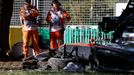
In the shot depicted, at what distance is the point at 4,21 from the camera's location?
680 inches

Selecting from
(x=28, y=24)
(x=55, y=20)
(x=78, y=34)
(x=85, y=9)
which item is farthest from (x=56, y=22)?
(x=85, y=9)

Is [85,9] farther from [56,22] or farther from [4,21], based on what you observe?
[4,21]

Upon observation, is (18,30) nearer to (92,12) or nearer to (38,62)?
(92,12)

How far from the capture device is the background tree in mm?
17000

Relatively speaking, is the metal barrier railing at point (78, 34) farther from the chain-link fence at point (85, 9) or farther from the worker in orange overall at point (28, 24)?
the worker in orange overall at point (28, 24)

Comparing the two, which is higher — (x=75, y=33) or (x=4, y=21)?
(x=4, y=21)

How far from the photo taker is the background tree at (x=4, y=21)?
1700cm

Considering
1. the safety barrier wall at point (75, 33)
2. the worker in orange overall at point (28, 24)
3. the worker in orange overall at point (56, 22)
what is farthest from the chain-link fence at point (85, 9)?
the worker in orange overall at point (28, 24)

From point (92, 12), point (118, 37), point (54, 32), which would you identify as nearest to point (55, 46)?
point (54, 32)

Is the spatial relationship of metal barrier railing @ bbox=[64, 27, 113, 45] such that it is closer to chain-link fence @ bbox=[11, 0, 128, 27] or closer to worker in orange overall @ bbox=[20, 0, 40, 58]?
chain-link fence @ bbox=[11, 0, 128, 27]

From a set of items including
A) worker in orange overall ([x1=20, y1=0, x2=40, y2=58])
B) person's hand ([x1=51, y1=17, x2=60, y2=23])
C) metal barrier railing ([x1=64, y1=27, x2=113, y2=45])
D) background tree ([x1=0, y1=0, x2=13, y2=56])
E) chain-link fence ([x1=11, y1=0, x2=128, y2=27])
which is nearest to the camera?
worker in orange overall ([x1=20, y1=0, x2=40, y2=58])

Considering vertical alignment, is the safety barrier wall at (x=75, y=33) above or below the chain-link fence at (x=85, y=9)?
below

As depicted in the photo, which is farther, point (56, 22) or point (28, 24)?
point (56, 22)

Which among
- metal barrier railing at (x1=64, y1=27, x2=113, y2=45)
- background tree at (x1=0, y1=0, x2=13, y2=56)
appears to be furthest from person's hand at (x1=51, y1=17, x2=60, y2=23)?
metal barrier railing at (x1=64, y1=27, x2=113, y2=45)
